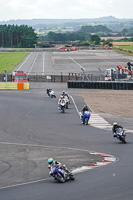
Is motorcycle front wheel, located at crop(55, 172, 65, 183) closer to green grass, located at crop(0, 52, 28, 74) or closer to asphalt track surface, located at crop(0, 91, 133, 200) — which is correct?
asphalt track surface, located at crop(0, 91, 133, 200)

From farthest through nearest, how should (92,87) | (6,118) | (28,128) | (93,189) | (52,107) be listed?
1. (92,87)
2. (52,107)
3. (6,118)
4. (28,128)
5. (93,189)

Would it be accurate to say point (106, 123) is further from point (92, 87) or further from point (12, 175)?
point (92, 87)

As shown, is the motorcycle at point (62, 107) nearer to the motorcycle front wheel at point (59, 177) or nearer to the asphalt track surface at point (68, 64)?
the motorcycle front wheel at point (59, 177)

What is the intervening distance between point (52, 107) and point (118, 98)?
8.96m

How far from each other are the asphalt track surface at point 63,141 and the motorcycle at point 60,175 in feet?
0.90

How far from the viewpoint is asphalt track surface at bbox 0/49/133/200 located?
2059 cm

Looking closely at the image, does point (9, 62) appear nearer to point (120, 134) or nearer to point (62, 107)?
point (62, 107)

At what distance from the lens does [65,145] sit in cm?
3269

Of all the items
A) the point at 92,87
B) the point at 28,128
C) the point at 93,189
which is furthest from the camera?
the point at 92,87

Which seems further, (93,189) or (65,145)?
(65,145)

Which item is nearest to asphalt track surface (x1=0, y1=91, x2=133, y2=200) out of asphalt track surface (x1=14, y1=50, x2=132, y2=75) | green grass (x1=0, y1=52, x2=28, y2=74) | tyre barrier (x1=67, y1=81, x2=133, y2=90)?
tyre barrier (x1=67, y1=81, x2=133, y2=90)

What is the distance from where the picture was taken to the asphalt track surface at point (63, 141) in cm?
2059

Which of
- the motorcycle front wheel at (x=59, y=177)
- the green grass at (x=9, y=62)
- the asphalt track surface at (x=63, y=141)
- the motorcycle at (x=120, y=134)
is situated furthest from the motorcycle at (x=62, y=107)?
the green grass at (x=9, y=62)

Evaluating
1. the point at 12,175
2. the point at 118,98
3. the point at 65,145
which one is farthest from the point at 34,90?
the point at 12,175
